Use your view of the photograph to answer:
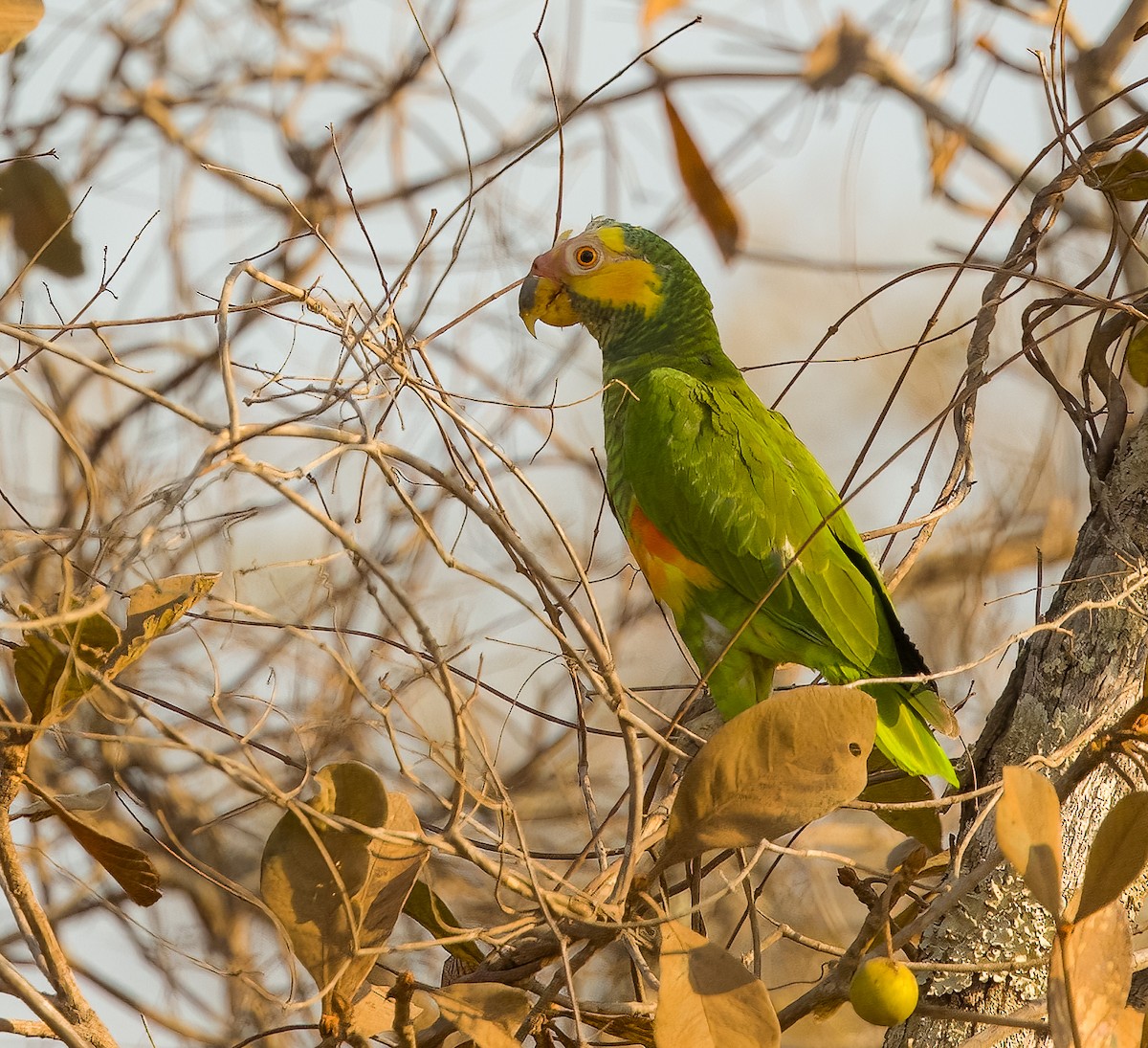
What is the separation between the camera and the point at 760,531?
175 cm

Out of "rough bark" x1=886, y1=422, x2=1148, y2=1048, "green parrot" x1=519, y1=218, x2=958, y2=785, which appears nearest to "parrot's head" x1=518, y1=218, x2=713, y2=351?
"green parrot" x1=519, y1=218, x2=958, y2=785

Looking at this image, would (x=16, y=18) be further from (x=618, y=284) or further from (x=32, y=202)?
(x=618, y=284)

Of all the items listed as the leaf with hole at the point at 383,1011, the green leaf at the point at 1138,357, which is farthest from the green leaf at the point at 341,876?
the green leaf at the point at 1138,357

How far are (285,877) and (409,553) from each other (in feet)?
4.54

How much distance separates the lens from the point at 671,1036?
86 cm

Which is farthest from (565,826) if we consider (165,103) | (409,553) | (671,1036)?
(165,103)

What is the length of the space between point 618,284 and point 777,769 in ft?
4.57

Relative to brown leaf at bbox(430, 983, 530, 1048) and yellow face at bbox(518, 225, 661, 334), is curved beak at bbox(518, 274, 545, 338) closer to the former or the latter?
yellow face at bbox(518, 225, 661, 334)

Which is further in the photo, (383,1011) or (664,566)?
(664,566)

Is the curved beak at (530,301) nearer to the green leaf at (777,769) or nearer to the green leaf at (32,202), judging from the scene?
the green leaf at (32,202)

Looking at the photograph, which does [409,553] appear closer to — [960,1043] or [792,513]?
[792,513]

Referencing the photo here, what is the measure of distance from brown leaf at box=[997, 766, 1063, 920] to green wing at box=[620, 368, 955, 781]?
808 millimetres

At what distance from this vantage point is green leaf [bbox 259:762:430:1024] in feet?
2.88

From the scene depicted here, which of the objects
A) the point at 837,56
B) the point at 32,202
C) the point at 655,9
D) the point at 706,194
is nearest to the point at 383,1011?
the point at 32,202
